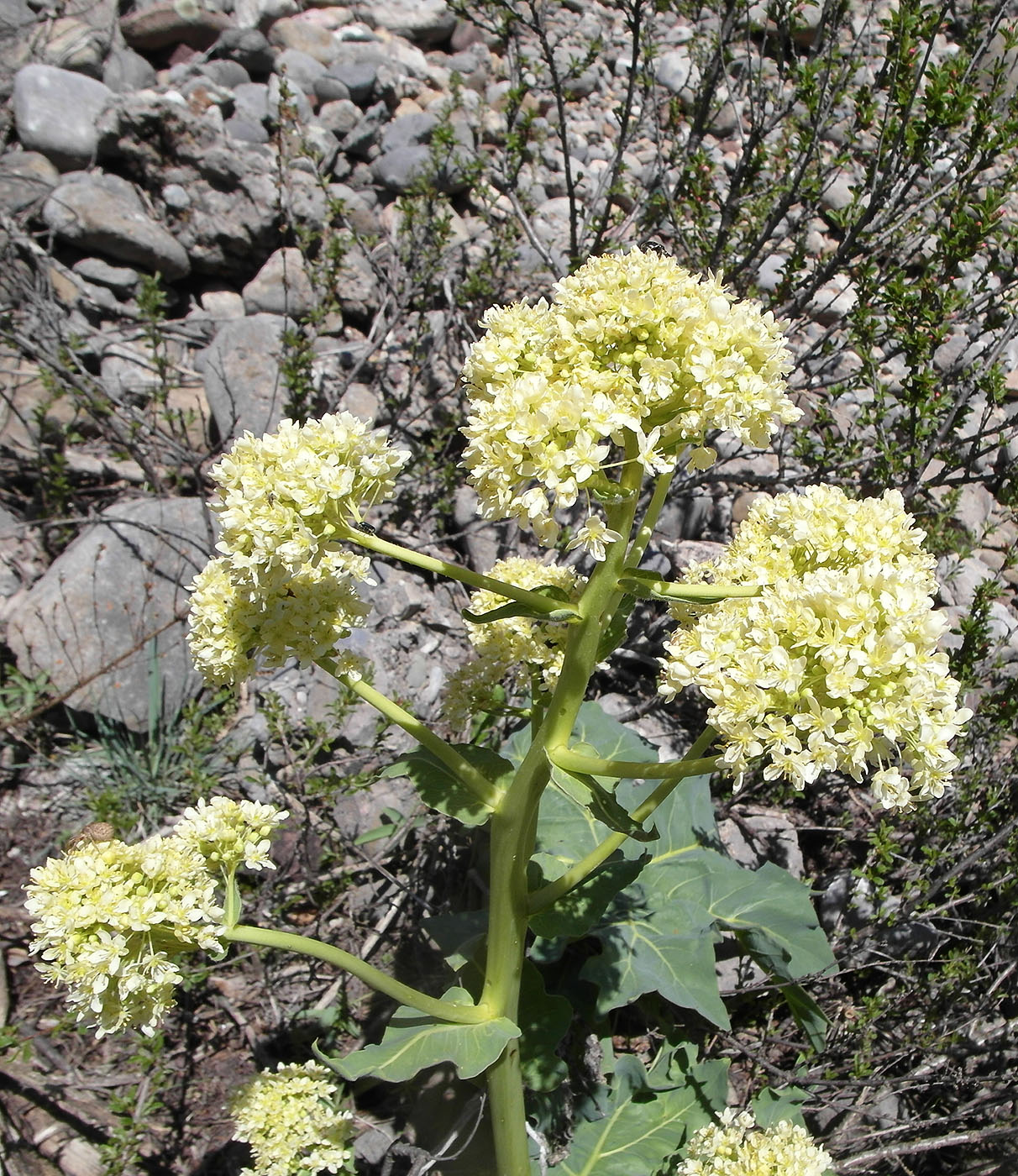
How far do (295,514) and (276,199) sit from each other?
463 cm

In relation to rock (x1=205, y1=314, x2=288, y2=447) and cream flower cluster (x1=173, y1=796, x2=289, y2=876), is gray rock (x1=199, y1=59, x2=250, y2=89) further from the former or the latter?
cream flower cluster (x1=173, y1=796, x2=289, y2=876)

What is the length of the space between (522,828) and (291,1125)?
52.7 inches

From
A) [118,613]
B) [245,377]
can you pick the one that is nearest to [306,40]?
[245,377]

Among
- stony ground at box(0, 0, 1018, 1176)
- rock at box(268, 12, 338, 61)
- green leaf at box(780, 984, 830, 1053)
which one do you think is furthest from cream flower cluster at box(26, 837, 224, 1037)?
rock at box(268, 12, 338, 61)

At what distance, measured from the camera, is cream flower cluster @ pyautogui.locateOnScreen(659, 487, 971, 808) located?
67.9 inches

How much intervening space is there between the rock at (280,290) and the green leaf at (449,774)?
4.02m

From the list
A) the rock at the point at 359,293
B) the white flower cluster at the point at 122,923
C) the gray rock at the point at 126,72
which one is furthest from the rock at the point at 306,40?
the white flower cluster at the point at 122,923

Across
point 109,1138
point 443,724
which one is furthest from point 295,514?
point 109,1138

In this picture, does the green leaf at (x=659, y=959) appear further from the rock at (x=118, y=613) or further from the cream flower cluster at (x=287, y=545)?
the rock at (x=118, y=613)

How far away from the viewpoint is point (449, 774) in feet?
8.10

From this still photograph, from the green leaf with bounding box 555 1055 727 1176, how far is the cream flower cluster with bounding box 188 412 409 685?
184 cm

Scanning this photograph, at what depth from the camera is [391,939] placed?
3.71m

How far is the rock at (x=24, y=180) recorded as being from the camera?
18.9 ft

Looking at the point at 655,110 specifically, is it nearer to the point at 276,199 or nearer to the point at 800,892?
the point at 276,199
